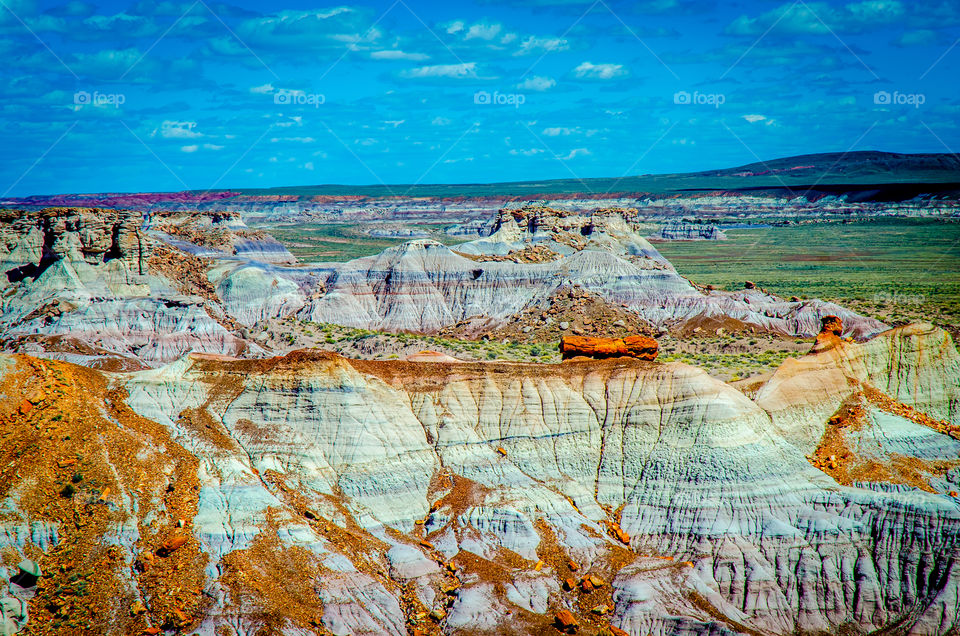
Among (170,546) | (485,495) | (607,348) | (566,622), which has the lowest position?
(566,622)

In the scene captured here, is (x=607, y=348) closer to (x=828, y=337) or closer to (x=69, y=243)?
(x=828, y=337)

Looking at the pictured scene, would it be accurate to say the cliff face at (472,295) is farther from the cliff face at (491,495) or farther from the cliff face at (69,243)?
the cliff face at (491,495)

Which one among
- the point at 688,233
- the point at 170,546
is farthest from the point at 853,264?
the point at 170,546

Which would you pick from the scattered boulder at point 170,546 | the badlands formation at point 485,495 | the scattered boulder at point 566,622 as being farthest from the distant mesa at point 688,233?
the scattered boulder at point 170,546

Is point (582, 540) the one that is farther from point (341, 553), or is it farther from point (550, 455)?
point (341, 553)

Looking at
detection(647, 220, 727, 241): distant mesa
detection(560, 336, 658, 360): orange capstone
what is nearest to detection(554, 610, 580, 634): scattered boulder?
detection(560, 336, 658, 360): orange capstone
